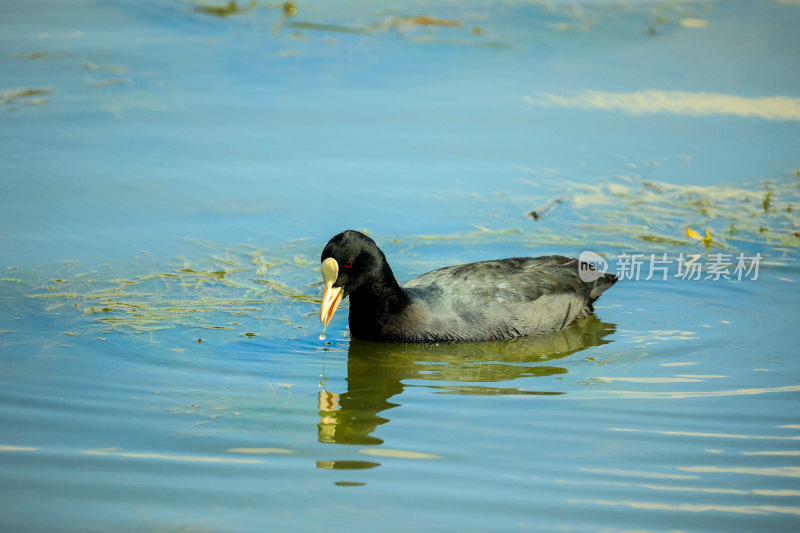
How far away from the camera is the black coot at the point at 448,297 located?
629cm

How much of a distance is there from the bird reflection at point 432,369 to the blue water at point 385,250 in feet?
0.09

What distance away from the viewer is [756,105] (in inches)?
452

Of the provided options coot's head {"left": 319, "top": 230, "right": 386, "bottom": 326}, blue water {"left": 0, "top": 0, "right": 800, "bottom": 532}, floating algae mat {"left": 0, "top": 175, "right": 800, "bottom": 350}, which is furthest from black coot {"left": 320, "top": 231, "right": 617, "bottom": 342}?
floating algae mat {"left": 0, "top": 175, "right": 800, "bottom": 350}

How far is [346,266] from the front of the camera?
625cm

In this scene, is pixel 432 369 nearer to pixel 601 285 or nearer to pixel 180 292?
pixel 601 285

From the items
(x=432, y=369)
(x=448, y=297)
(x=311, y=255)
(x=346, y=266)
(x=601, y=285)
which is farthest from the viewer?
(x=311, y=255)

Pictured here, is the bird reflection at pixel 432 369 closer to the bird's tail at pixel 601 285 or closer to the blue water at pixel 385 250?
the blue water at pixel 385 250

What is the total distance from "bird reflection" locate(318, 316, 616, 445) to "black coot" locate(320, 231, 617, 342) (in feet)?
0.30

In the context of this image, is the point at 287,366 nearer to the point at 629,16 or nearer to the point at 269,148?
the point at 269,148

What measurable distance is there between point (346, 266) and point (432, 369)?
0.85 metres

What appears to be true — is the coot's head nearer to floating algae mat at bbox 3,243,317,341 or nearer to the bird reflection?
the bird reflection

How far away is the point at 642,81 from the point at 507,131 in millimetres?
2514

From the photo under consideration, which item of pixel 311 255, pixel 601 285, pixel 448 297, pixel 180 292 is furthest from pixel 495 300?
pixel 180 292

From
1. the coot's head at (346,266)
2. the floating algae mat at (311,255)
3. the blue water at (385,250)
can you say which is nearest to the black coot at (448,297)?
the coot's head at (346,266)
